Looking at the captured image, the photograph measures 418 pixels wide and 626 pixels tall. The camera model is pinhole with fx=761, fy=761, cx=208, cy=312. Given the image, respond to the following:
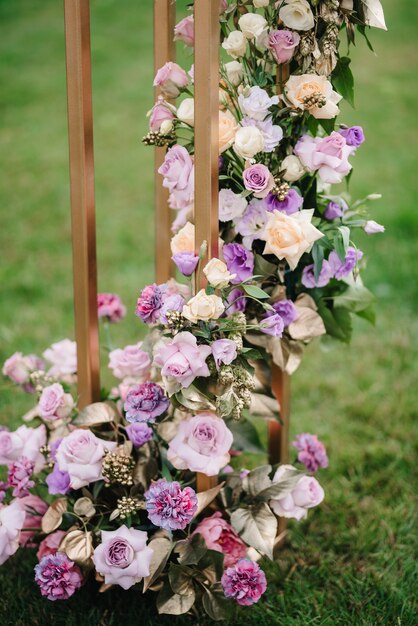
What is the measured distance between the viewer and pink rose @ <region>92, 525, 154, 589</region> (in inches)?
54.0

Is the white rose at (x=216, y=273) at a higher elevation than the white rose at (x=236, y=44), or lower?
lower

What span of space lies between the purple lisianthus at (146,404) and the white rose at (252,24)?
0.67 metres

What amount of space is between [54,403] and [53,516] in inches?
8.8

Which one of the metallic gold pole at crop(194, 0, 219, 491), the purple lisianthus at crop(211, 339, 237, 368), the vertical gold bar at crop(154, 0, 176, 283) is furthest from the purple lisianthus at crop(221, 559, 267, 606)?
the vertical gold bar at crop(154, 0, 176, 283)

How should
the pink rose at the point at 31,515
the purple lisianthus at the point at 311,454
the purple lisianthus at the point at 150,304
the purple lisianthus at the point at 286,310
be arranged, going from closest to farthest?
the purple lisianthus at the point at 150,304 < the purple lisianthus at the point at 286,310 < the pink rose at the point at 31,515 < the purple lisianthus at the point at 311,454

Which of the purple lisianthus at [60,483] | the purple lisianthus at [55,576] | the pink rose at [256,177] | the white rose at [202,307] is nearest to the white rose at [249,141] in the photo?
the pink rose at [256,177]

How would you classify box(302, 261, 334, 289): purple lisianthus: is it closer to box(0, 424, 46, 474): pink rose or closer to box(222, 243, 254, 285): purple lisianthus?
box(222, 243, 254, 285): purple lisianthus

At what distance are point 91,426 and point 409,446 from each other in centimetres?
99

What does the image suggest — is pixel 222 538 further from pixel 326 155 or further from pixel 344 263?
pixel 326 155

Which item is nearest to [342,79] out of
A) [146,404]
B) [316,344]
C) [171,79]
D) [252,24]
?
[252,24]

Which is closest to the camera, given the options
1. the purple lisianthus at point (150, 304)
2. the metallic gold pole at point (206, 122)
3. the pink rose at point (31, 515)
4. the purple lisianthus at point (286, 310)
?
the metallic gold pole at point (206, 122)

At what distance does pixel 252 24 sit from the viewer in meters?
1.34

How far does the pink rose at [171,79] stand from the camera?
140 cm

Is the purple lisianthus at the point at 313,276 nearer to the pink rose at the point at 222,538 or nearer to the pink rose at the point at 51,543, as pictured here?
the pink rose at the point at 222,538
